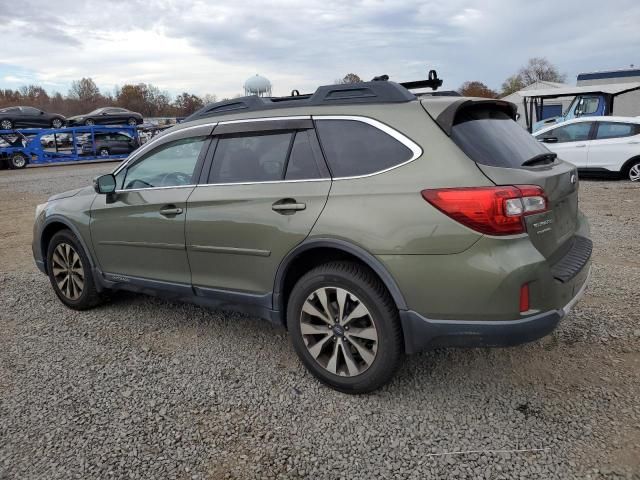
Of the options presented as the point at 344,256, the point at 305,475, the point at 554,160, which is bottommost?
the point at 305,475

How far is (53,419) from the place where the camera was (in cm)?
289

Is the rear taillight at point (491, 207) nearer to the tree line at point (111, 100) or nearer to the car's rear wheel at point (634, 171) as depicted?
the car's rear wheel at point (634, 171)

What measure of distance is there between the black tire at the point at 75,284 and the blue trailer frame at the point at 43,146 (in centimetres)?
2324

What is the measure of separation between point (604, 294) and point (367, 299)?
2.77 m

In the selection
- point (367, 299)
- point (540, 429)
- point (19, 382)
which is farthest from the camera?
point (19, 382)

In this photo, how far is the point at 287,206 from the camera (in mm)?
3039

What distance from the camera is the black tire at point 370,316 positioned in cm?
276

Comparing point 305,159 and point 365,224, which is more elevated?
point 305,159

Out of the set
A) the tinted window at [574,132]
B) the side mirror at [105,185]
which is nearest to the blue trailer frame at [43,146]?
the tinted window at [574,132]

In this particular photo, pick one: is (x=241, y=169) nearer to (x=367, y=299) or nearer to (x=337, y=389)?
(x=367, y=299)

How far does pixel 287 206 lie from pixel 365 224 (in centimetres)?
56

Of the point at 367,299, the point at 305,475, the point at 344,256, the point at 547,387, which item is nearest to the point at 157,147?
the point at 344,256

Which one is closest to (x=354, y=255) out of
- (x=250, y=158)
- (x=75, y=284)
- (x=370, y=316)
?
(x=370, y=316)

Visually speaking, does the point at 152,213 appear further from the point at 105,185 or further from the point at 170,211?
the point at 105,185
